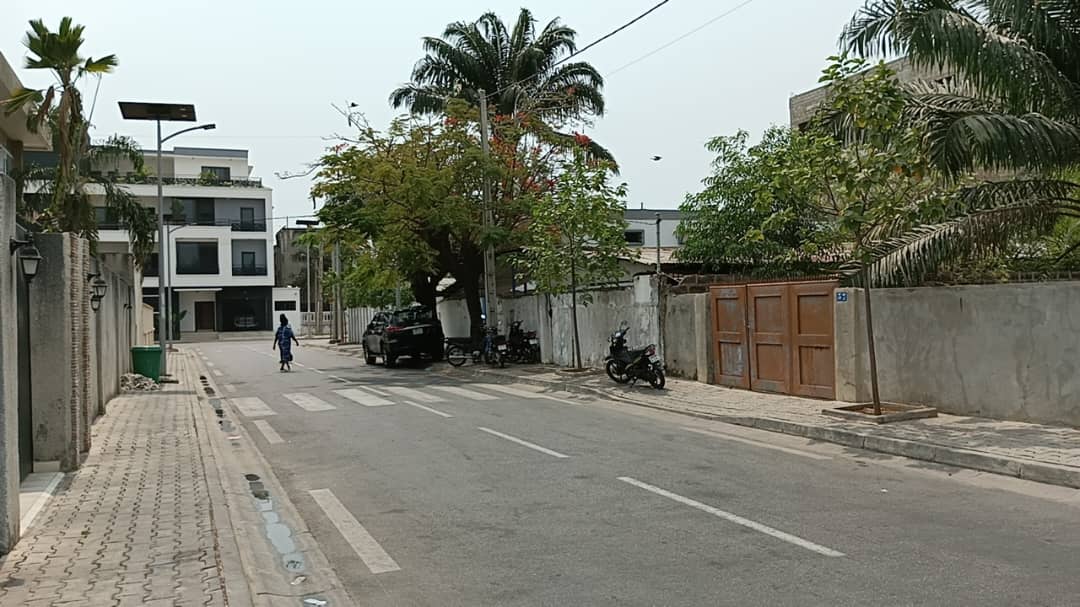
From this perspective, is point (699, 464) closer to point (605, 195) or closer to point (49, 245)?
point (49, 245)

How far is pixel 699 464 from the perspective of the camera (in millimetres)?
10484

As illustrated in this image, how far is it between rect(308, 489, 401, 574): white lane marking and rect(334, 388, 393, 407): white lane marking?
853cm

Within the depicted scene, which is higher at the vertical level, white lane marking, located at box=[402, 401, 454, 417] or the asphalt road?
white lane marking, located at box=[402, 401, 454, 417]

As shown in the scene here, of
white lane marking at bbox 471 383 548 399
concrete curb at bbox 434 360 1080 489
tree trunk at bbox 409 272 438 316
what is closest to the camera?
concrete curb at bbox 434 360 1080 489

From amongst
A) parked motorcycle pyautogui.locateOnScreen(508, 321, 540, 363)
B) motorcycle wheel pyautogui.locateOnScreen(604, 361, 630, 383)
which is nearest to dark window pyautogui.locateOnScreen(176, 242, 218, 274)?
parked motorcycle pyautogui.locateOnScreen(508, 321, 540, 363)

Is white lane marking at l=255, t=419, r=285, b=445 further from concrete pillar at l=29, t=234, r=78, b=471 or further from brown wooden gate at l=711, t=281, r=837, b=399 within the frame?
brown wooden gate at l=711, t=281, r=837, b=399

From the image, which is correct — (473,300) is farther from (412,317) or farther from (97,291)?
(97,291)

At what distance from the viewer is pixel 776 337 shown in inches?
657

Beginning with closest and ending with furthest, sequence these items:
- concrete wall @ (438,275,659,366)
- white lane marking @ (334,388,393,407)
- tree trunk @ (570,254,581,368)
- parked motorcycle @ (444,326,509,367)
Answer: white lane marking @ (334,388,393,407) < concrete wall @ (438,275,659,366) < tree trunk @ (570,254,581,368) < parked motorcycle @ (444,326,509,367)

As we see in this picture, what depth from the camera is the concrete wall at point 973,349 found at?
11.5m

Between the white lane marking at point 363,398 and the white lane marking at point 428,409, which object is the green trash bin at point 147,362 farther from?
the white lane marking at point 428,409

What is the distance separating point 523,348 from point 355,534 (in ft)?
64.9

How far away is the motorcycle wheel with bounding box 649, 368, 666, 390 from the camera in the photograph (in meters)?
18.7

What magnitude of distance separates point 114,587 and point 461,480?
167 inches
